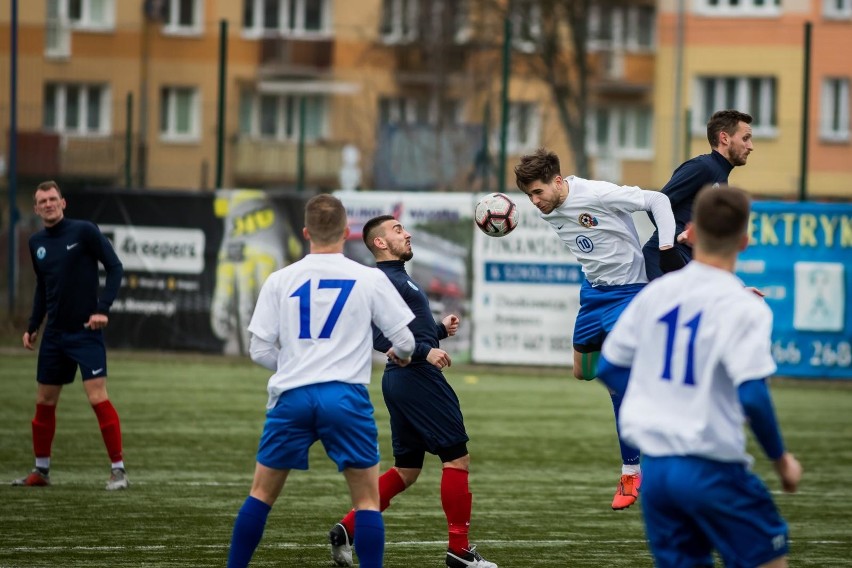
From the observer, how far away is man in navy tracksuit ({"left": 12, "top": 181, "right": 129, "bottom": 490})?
35.8 ft

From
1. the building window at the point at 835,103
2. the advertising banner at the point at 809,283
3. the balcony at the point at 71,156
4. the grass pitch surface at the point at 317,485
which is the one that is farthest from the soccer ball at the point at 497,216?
the building window at the point at 835,103

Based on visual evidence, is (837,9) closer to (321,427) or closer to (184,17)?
(184,17)

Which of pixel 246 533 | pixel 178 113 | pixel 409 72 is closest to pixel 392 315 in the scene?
pixel 246 533

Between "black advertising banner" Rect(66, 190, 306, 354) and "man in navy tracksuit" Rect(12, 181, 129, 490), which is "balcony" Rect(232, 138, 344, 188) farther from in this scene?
"man in navy tracksuit" Rect(12, 181, 129, 490)

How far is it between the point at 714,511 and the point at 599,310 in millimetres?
3777

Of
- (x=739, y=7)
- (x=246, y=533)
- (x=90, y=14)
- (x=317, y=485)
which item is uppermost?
(x=739, y=7)

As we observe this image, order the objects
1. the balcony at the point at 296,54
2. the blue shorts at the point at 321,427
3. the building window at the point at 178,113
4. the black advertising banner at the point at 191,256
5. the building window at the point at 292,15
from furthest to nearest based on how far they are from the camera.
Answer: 1. the building window at the point at 292,15
2. the balcony at the point at 296,54
3. the building window at the point at 178,113
4. the black advertising banner at the point at 191,256
5. the blue shorts at the point at 321,427

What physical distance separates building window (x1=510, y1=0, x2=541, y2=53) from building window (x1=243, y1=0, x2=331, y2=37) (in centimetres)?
751

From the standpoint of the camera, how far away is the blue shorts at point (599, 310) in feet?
29.4

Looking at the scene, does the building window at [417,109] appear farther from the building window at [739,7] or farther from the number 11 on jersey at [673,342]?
the number 11 on jersey at [673,342]

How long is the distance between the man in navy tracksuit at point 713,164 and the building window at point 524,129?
2220cm

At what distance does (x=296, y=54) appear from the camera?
1790 inches

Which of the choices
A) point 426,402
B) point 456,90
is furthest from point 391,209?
point 456,90

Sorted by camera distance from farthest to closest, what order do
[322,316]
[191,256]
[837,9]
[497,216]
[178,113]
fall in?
[837,9]
[178,113]
[191,256]
[497,216]
[322,316]
